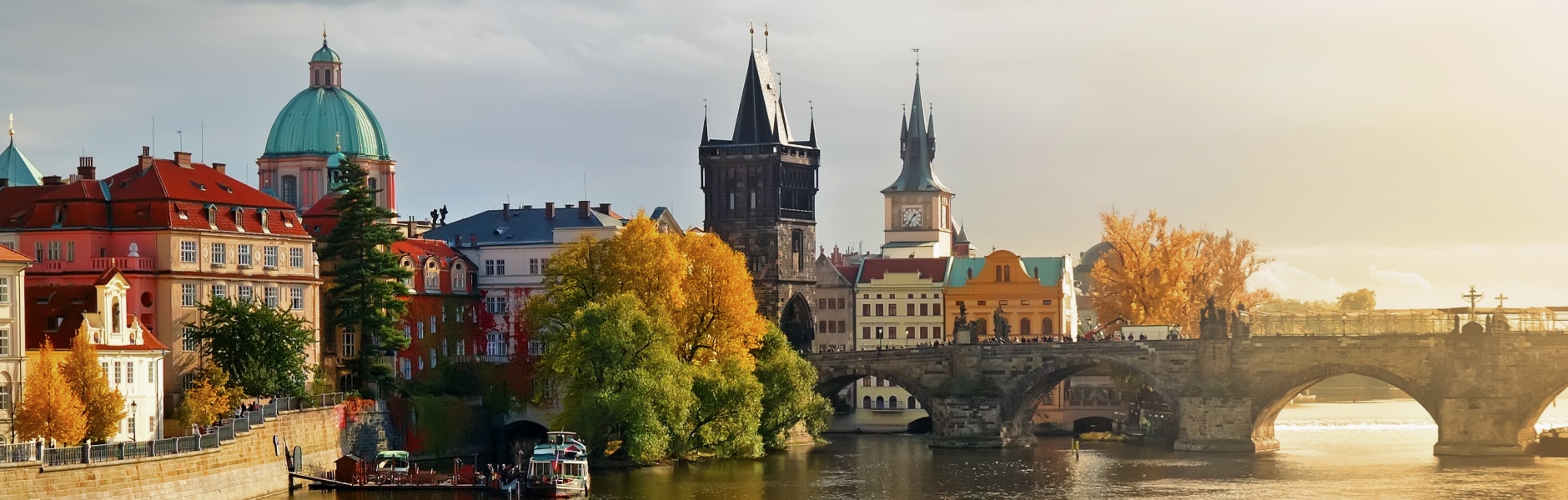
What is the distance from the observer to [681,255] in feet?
351

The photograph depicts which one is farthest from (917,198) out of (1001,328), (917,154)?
(1001,328)

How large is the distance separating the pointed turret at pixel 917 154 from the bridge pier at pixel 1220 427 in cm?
7301

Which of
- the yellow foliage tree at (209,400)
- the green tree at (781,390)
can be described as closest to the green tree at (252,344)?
the yellow foliage tree at (209,400)

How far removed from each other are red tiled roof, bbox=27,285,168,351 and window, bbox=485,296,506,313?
33.0m

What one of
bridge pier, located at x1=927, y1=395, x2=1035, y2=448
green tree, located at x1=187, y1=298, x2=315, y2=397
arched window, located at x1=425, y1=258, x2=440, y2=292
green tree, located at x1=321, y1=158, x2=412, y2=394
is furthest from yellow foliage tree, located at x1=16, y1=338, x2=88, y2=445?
bridge pier, located at x1=927, y1=395, x2=1035, y2=448

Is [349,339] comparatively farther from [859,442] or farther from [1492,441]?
[1492,441]

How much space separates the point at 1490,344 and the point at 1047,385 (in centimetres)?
2236

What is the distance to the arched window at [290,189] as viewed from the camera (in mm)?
136850

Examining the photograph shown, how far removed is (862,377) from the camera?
397 ft

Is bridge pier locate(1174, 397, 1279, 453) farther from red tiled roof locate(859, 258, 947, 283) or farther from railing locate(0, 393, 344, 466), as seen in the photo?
railing locate(0, 393, 344, 466)

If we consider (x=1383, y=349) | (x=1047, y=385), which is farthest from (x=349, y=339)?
(x=1383, y=349)

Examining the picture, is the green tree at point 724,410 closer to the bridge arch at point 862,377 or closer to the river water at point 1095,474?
the river water at point 1095,474

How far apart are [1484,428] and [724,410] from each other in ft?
110

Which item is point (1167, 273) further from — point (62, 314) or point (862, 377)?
point (62, 314)
